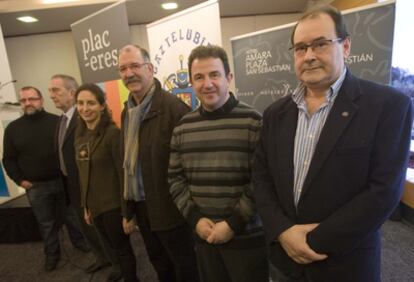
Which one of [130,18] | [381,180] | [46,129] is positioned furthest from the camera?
[130,18]

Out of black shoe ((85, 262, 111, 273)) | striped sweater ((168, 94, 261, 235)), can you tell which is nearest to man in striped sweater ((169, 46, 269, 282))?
striped sweater ((168, 94, 261, 235))

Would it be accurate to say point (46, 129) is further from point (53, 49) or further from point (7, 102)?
point (53, 49)

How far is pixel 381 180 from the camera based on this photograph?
0.82 m

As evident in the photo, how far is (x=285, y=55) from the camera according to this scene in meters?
2.45

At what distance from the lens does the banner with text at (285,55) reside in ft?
6.37

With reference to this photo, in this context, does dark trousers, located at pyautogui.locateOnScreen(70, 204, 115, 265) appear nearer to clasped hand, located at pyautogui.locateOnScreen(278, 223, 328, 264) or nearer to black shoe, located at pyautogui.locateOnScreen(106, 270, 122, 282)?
black shoe, located at pyautogui.locateOnScreen(106, 270, 122, 282)

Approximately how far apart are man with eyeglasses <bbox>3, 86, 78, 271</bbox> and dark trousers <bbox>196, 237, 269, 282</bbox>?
1.71 metres

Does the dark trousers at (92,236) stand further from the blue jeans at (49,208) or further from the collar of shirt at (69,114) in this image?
the collar of shirt at (69,114)

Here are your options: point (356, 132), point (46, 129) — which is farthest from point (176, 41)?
point (356, 132)

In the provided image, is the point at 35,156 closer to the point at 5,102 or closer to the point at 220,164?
the point at 5,102

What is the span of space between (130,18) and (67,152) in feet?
8.96

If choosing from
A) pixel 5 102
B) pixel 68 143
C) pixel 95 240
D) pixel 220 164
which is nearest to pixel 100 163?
pixel 68 143

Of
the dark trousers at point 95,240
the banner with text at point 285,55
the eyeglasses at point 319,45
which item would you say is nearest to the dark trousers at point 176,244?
the dark trousers at point 95,240

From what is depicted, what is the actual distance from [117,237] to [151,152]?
2.25ft
